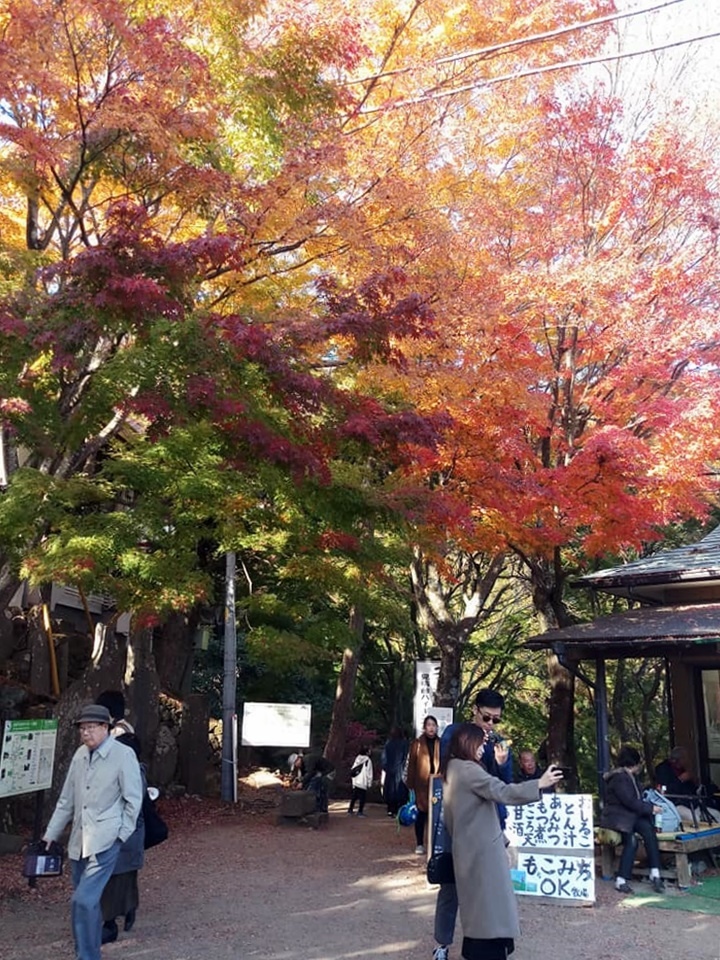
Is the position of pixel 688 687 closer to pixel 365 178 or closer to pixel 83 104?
pixel 365 178

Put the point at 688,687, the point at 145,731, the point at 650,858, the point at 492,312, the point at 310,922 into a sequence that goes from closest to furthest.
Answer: the point at 310,922 → the point at 650,858 → the point at 492,312 → the point at 688,687 → the point at 145,731

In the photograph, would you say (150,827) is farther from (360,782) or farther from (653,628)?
(360,782)

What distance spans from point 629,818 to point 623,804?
146mm

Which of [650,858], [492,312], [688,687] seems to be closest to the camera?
[650,858]

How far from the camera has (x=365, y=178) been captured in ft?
32.0

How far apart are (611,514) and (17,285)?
9.04 meters

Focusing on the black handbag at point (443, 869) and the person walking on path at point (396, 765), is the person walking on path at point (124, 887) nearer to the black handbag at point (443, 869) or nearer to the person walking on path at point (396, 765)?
the black handbag at point (443, 869)

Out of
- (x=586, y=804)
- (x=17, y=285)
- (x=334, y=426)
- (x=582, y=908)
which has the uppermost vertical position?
(x=17, y=285)

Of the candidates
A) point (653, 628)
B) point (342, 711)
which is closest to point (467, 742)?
point (653, 628)

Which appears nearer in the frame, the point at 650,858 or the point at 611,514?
the point at 650,858

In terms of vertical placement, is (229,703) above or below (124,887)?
above

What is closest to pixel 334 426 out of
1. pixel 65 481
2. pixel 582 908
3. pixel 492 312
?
pixel 65 481

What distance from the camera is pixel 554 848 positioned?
829cm

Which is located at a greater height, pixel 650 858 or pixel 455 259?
pixel 455 259
